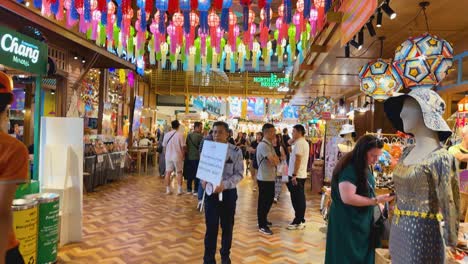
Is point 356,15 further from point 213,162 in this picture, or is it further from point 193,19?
point 193,19

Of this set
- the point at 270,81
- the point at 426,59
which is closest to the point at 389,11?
the point at 426,59

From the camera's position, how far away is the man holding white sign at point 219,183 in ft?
10.6

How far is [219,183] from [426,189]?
1.82m

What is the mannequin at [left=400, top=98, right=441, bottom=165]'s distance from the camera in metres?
1.73

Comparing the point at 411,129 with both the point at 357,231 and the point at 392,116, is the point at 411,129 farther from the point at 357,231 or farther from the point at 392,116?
the point at 357,231

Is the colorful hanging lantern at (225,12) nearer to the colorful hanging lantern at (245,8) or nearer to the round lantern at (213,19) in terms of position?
the colorful hanging lantern at (245,8)

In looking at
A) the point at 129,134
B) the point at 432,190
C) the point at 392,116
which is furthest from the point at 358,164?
the point at 129,134

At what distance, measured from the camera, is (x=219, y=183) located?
3176mm

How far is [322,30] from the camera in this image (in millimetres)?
6094

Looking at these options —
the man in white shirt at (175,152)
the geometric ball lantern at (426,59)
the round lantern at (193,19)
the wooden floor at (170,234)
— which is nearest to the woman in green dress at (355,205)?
the geometric ball lantern at (426,59)

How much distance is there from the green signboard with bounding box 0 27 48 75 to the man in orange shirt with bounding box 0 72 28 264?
5.54 ft

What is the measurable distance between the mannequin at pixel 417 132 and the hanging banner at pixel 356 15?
1.28 metres

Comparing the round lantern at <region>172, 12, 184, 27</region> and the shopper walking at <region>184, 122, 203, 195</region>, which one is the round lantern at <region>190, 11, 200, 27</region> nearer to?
the round lantern at <region>172, 12, 184, 27</region>

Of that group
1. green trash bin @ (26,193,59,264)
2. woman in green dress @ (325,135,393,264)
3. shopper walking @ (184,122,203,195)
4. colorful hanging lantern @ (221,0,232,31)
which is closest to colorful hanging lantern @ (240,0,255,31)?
colorful hanging lantern @ (221,0,232,31)
